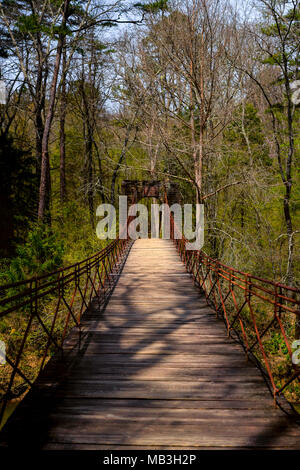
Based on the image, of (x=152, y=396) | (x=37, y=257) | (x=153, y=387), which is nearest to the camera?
(x=152, y=396)

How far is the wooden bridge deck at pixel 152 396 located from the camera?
2416mm

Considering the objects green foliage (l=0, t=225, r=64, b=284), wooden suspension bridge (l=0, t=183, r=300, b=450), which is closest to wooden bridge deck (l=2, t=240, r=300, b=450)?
wooden suspension bridge (l=0, t=183, r=300, b=450)

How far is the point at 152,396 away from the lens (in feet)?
9.76

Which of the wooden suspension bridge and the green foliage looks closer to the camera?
the wooden suspension bridge

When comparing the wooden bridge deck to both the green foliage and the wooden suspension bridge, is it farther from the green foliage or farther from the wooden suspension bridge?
the green foliage

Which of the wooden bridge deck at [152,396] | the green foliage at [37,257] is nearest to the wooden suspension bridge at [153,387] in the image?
the wooden bridge deck at [152,396]

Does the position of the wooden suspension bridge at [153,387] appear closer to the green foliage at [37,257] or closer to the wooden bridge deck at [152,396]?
the wooden bridge deck at [152,396]

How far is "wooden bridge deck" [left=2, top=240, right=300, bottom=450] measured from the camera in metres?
2.42

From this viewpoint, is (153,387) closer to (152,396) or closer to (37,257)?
(152,396)

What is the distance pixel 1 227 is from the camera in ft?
50.7

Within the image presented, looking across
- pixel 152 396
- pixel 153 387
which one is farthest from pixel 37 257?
pixel 152 396

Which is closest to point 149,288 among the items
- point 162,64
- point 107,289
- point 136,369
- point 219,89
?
point 107,289

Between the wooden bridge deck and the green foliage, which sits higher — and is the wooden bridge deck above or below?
below
